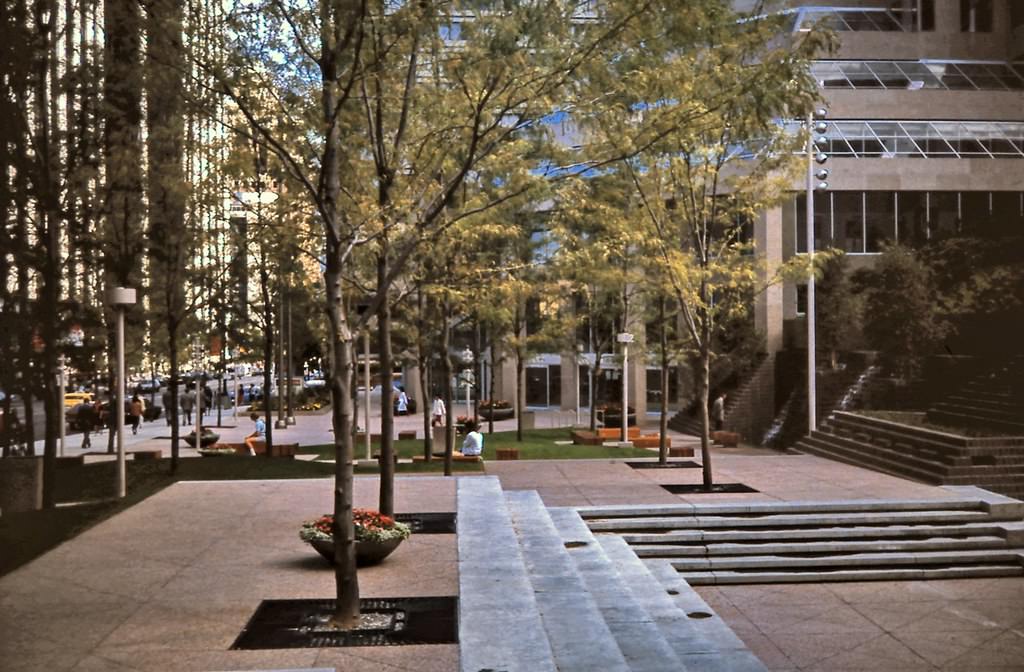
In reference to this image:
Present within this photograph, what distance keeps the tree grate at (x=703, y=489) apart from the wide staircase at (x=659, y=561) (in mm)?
2326

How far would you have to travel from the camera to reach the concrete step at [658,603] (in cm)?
800

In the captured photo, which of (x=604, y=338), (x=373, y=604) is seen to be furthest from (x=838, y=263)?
(x=373, y=604)

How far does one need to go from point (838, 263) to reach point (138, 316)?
2518 centimetres

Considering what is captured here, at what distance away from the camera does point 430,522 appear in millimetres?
13016

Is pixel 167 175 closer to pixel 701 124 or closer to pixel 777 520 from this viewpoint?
pixel 701 124

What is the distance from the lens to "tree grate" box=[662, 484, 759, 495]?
57.8ft

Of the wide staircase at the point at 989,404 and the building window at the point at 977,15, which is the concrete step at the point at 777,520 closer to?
the wide staircase at the point at 989,404

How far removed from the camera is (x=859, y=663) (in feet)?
30.5

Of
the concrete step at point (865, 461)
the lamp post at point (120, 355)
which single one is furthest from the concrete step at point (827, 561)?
the lamp post at point (120, 355)

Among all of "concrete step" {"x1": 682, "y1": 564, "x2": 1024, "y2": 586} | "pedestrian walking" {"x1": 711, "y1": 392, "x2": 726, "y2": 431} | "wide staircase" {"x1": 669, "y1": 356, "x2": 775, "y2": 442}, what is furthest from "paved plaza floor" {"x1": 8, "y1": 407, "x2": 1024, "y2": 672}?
"wide staircase" {"x1": 669, "y1": 356, "x2": 775, "y2": 442}

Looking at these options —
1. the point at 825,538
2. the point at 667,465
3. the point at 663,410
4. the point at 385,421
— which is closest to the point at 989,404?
the point at 667,465

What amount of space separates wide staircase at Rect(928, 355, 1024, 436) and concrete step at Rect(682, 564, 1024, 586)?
3.02 meters

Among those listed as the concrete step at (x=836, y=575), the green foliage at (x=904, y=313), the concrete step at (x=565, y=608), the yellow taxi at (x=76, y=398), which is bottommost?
the concrete step at (x=836, y=575)

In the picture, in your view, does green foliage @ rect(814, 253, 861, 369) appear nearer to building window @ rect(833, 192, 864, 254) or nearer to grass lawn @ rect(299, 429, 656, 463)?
building window @ rect(833, 192, 864, 254)
